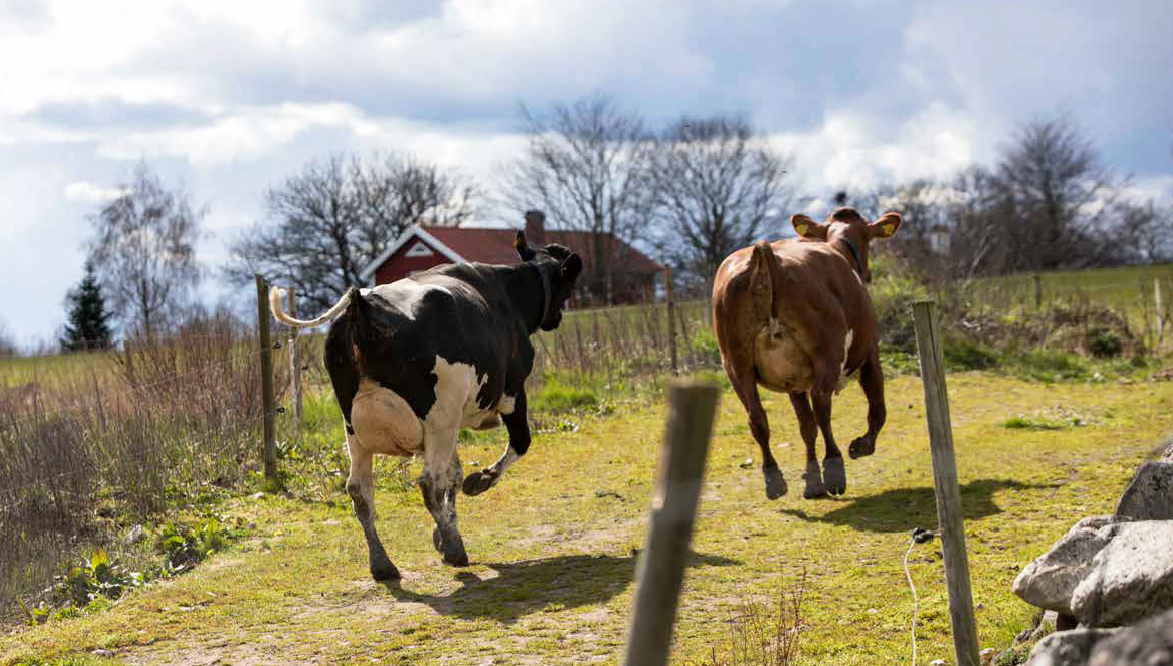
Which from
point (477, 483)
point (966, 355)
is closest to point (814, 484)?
point (477, 483)

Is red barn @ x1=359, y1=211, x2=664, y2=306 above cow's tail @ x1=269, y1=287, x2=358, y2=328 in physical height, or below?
above

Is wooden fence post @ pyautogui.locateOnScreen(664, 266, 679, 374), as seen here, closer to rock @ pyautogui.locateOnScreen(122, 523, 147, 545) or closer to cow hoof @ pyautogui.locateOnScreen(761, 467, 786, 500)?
cow hoof @ pyautogui.locateOnScreen(761, 467, 786, 500)

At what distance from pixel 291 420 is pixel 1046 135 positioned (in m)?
51.2

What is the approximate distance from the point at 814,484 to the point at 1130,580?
204 inches

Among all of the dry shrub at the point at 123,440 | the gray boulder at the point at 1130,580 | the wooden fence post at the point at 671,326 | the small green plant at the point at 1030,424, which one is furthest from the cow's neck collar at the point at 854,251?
A: the wooden fence post at the point at 671,326

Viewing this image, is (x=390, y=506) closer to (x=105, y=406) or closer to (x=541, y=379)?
(x=105, y=406)

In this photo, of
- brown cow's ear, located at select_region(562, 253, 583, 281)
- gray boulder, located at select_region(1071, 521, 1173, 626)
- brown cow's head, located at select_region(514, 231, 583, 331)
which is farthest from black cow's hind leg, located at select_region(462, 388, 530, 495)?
gray boulder, located at select_region(1071, 521, 1173, 626)

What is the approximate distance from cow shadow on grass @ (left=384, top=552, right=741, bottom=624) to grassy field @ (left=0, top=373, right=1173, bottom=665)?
0.02m

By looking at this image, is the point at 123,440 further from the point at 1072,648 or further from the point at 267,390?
the point at 1072,648

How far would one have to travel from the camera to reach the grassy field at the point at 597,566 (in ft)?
18.5

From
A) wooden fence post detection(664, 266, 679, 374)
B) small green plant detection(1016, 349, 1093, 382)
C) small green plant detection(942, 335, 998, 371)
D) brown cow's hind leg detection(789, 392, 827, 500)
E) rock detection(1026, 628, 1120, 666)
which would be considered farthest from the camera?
small green plant detection(942, 335, 998, 371)

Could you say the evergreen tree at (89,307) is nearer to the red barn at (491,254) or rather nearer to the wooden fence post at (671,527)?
the red barn at (491,254)

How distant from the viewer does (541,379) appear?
53.7 ft

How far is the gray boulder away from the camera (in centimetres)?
373
